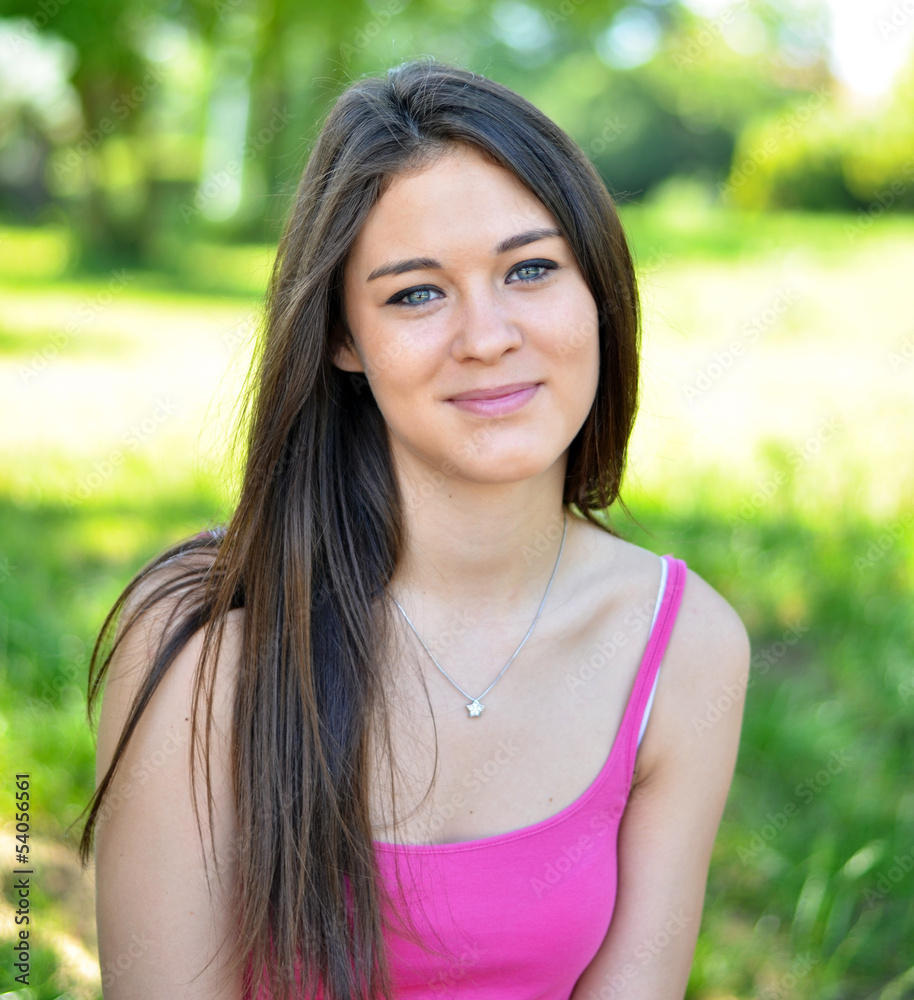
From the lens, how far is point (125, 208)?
16.0 m

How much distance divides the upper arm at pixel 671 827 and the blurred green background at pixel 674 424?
7 centimetres

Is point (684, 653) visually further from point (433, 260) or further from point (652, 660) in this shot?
point (433, 260)

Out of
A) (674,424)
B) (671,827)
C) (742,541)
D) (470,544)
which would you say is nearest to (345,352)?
(470,544)

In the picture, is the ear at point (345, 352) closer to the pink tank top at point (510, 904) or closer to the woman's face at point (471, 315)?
the woman's face at point (471, 315)

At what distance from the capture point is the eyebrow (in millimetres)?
1703

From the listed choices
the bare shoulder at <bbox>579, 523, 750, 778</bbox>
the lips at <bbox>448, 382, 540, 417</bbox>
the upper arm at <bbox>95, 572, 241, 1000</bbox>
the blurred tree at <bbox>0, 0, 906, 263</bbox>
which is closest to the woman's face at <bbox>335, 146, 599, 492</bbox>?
the lips at <bbox>448, 382, 540, 417</bbox>

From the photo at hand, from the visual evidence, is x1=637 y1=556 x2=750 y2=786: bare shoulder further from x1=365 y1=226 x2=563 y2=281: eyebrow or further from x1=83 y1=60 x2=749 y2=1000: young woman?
x1=365 y1=226 x2=563 y2=281: eyebrow

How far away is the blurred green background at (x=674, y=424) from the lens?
2865 millimetres

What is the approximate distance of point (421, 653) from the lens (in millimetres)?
1875

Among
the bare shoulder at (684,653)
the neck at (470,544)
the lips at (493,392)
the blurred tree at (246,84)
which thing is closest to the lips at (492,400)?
the lips at (493,392)

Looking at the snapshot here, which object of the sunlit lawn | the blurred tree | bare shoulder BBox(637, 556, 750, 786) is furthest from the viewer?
the blurred tree

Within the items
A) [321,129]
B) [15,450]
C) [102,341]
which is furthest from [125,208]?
[321,129]

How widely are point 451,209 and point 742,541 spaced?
10.4 ft

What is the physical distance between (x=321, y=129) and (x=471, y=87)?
30 centimetres
